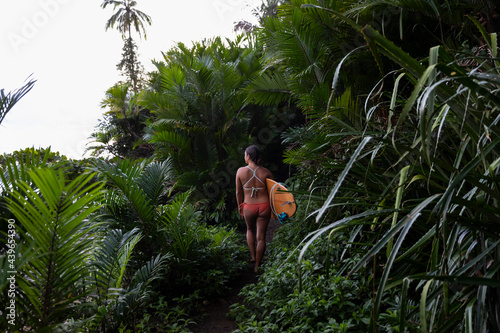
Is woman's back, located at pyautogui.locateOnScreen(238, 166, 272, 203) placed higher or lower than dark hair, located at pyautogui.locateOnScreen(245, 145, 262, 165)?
lower

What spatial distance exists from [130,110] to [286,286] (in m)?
11.0

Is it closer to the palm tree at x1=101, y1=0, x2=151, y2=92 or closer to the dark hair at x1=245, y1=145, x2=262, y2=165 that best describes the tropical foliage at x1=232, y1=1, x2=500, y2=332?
the dark hair at x1=245, y1=145, x2=262, y2=165

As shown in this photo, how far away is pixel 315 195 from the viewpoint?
2.51 metres

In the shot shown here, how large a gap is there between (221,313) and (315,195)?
7.17 feet

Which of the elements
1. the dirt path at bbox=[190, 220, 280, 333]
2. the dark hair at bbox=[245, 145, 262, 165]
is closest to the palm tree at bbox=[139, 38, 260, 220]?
the dark hair at bbox=[245, 145, 262, 165]

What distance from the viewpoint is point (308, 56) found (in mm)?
5270

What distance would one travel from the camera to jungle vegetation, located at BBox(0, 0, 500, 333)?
150cm

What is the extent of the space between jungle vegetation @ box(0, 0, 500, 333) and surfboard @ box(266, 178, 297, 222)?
0.33 metres

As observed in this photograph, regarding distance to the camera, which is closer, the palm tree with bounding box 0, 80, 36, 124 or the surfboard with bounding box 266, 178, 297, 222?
the palm tree with bounding box 0, 80, 36, 124

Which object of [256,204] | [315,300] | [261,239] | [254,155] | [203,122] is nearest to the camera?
[315,300]
